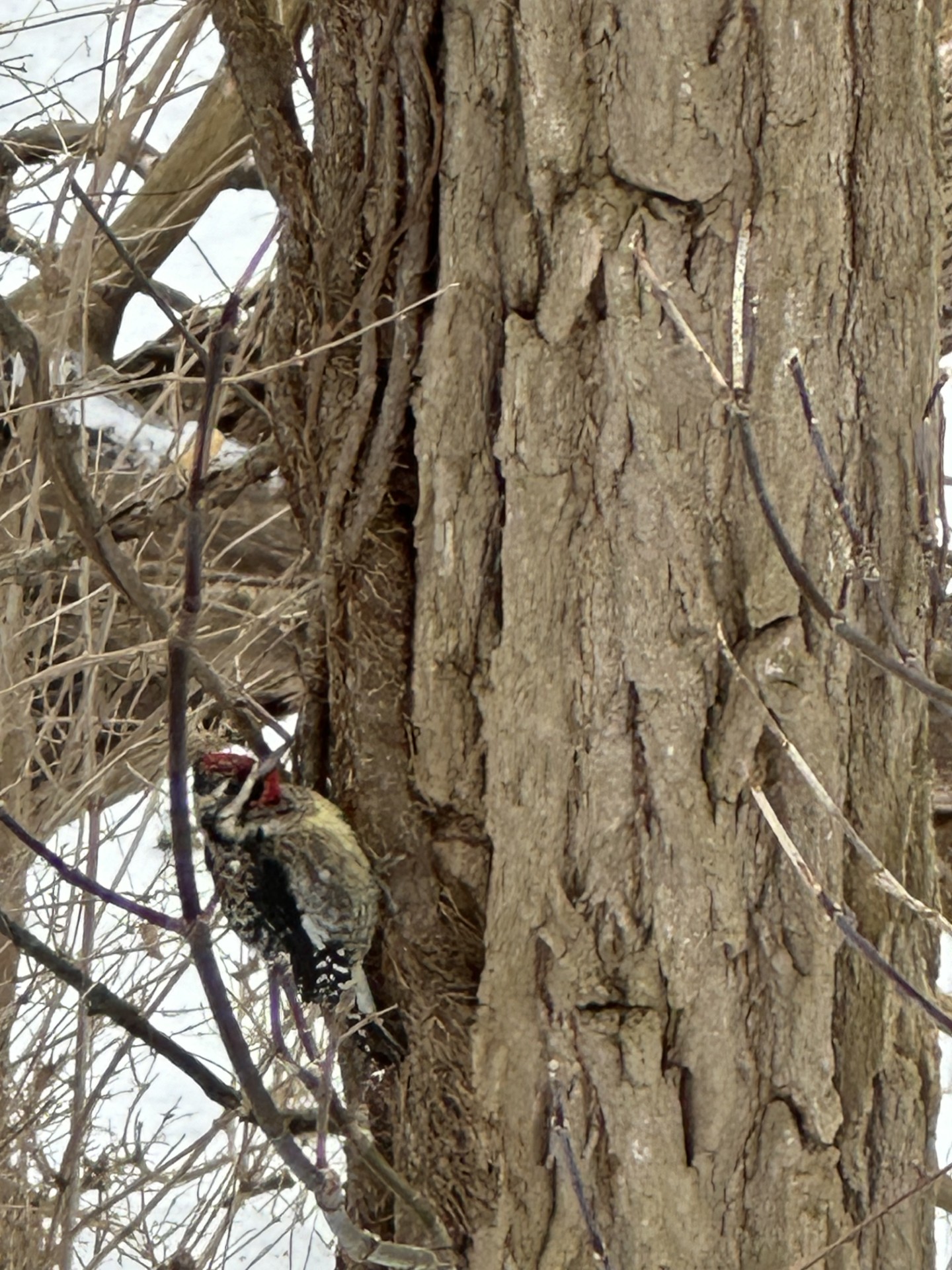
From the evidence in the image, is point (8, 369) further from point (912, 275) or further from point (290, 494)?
point (912, 275)

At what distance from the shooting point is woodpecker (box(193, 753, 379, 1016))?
1.53 meters

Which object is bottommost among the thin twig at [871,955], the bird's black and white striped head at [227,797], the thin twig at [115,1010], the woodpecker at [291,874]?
the thin twig at [871,955]

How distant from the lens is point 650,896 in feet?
4.50

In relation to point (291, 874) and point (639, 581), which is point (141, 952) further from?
point (639, 581)

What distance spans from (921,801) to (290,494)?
807 mm

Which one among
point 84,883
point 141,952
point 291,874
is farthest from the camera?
point 141,952

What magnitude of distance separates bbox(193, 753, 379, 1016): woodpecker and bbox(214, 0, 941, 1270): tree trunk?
0.11 meters

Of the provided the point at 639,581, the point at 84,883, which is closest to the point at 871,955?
the point at 639,581

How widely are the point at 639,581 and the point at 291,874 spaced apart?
557 millimetres

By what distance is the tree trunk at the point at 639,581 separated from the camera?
130 centimetres

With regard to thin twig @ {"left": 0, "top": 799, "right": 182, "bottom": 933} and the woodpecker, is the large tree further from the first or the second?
thin twig @ {"left": 0, "top": 799, "right": 182, "bottom": 933}

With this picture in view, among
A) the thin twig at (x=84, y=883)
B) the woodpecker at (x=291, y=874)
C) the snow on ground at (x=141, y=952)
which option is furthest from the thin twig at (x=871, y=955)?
the snow on ground at (x=141, y=952)

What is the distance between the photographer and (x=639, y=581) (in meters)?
1.34

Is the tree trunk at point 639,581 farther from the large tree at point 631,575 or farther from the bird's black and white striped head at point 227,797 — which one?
the bird's black and white striped head at point 227,797
